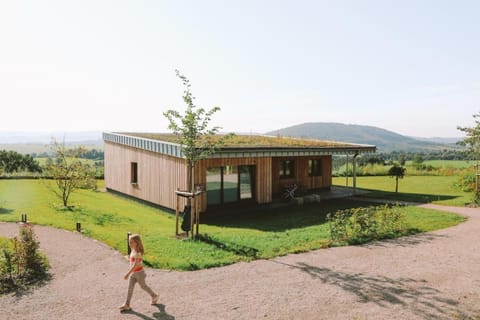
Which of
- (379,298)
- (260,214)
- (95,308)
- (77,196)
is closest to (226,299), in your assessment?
(95,308)

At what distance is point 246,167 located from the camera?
59.1ft

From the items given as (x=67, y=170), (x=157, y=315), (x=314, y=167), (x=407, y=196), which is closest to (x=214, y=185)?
(x=67, y=170)

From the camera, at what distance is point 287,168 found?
21.5 m

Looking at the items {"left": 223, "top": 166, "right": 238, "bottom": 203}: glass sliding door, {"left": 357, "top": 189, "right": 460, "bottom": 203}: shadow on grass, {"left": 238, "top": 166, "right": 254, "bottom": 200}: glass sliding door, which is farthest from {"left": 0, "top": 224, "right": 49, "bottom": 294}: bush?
{"left": 357, "top": 189, "right": 460, "bottom": 203}: shadow on grass

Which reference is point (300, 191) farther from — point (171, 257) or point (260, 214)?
point (171, 257)

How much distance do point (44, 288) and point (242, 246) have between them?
16.9 feet

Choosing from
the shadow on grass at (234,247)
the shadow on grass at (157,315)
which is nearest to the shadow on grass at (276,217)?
the shadow on grass at (234,247)

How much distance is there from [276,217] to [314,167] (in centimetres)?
831

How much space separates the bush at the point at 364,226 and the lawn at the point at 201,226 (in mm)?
440

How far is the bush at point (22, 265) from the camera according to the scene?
802cm

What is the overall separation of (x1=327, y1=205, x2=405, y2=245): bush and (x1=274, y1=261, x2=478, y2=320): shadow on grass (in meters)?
2.80

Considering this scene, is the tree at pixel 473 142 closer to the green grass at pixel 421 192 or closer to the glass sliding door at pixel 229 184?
the green grass at pixel 421 192

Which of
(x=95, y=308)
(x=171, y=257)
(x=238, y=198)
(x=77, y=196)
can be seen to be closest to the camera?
(x=95, y=308)

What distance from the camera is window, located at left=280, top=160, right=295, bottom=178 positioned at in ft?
69.3
